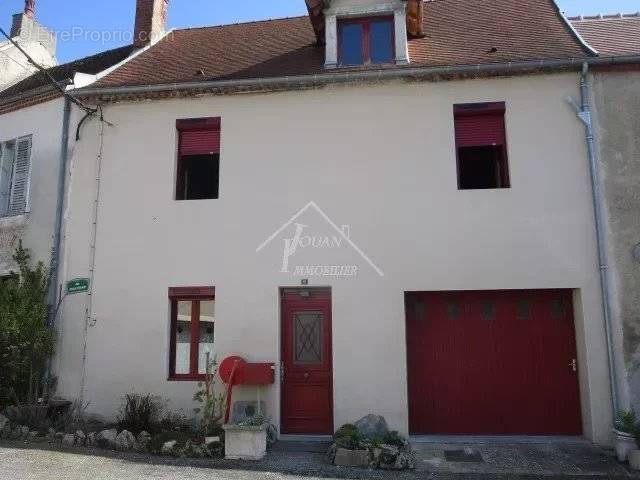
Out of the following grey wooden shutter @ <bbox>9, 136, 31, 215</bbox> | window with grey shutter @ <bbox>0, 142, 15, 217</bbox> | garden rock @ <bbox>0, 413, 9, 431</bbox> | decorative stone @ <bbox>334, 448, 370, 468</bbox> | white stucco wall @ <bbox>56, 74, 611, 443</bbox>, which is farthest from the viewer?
window with grey shutter @ <bbox>0, 142, 15, 217</bbox>

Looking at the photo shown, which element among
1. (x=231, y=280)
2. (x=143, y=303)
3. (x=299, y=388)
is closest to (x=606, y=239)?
(x=299, y=388)

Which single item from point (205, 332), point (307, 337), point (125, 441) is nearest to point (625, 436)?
point (307, 337)

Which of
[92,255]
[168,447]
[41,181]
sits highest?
[41,181]

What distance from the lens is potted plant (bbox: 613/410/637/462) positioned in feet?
22.3

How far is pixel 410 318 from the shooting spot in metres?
8.38

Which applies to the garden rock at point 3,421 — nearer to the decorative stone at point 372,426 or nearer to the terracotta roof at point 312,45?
the decorative stone at point 372,426

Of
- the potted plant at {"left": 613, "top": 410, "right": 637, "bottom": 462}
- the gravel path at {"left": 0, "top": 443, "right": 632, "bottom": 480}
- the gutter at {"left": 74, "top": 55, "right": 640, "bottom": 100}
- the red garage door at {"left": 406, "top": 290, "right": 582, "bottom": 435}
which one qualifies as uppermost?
the gutter at {"left": 74, "top": 55, "right": 640, "bottom": 100}

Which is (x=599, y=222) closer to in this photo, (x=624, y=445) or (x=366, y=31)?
(x=624, y=445)

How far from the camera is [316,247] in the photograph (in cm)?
831

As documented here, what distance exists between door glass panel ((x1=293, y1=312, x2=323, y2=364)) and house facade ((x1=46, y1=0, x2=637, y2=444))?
1.2 inches

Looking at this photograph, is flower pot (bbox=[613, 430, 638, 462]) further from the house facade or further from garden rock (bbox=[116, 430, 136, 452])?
garden rock (bbox=[116, 430, 136, 452])

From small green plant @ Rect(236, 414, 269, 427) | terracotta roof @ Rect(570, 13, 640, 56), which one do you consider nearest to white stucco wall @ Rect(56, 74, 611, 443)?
small green plant @ Rect(236, 414, 269, 427)

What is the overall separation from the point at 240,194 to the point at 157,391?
3.31 meters

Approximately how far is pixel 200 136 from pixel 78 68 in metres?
4.76
